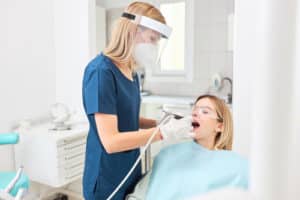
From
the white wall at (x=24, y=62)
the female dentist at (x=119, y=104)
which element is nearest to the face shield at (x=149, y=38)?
the female dentist at (x=119, y=104)

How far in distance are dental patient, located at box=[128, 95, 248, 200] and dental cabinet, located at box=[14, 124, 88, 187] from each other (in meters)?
1.00

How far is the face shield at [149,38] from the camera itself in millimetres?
1164

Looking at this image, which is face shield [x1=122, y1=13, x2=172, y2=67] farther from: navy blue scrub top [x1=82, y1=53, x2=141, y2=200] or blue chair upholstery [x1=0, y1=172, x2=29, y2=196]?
blue chair upholstery [x1=0, y1=172, x2=29, y2=196]

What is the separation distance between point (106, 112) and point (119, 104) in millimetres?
100

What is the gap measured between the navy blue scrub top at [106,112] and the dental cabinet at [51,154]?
2.81 ft

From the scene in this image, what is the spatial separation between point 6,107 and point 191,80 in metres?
1.97

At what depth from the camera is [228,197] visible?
307mm

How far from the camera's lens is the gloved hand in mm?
1133

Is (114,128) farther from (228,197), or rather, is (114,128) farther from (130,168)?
(228,197)

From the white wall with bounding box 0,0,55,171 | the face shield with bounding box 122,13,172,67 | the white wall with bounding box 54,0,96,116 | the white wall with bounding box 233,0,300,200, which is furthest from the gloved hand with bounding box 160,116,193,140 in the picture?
the white wall with bounding box 0,0,55,171

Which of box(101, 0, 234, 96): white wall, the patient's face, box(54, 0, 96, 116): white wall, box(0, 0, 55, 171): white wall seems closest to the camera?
the patient's face

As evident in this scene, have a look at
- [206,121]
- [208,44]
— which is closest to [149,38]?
[206,121]

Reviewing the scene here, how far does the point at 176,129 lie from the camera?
1.13 m

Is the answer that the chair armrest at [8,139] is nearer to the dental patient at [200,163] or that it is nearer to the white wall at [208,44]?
the dental patient at [200,163]
